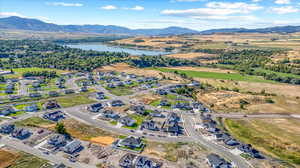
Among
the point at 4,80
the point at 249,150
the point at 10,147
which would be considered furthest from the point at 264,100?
the point at 4,80

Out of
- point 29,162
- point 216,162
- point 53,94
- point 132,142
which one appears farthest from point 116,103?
point 216,162

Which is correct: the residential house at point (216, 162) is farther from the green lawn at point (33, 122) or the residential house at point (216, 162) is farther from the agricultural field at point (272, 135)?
the green lawn at point (33, 122)

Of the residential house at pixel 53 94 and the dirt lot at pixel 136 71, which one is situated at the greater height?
the dirt lot at pixel 136 71

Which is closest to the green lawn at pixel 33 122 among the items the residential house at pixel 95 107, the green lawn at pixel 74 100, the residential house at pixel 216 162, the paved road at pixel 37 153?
the paved road at pixel 37 153

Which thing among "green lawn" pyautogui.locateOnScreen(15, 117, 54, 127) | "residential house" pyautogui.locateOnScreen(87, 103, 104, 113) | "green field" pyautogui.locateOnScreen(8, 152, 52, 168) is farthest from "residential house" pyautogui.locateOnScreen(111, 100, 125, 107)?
"green field" pyautogui.locateOnScreen(8, 152, 52, 168)

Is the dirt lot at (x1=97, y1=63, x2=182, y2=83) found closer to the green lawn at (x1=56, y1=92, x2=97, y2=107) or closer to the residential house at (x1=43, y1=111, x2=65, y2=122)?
the green lawn at (x1=56, y1=92, x2=97, y2=107)

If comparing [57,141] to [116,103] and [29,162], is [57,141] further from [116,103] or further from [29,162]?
[116,103]
